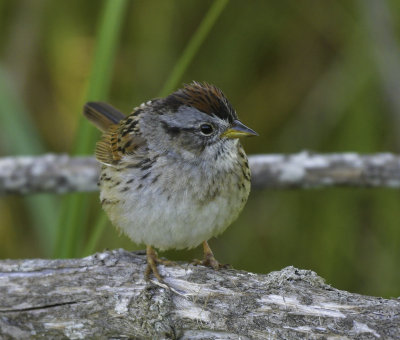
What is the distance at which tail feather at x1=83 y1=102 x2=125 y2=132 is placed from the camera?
141 inches

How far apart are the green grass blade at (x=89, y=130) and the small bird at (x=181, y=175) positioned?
0.42 feet

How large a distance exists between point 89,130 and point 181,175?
56cm

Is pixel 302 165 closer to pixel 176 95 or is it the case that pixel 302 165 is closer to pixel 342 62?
pixel 176 95

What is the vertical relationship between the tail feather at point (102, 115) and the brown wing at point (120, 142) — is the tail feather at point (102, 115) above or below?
above

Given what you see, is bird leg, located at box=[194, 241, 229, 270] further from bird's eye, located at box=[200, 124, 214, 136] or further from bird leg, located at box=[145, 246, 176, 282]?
bird's eye, located at box=[200, 124, 214, 136]

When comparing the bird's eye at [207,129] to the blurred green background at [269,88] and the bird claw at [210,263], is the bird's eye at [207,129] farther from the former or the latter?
the blurred green background at [269,88]

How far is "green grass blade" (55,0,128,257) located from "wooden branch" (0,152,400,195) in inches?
8.3

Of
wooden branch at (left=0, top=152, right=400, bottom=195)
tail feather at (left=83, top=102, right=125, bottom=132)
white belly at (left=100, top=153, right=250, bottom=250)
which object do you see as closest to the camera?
white belly at (left=100, top=153, right=250, bottom=250)

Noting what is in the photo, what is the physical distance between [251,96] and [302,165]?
60.8 inches

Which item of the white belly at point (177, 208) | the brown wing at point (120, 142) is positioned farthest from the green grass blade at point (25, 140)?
the white belly at point (177, 208)

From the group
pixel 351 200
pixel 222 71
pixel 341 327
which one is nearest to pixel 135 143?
pixel 341 327

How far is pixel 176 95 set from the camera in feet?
9.87

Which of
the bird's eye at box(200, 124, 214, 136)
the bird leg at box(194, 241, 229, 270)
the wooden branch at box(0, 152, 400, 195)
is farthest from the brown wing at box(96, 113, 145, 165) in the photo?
the bird leg at box(194, 241, 229, 270)

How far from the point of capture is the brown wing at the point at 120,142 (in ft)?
10.2
